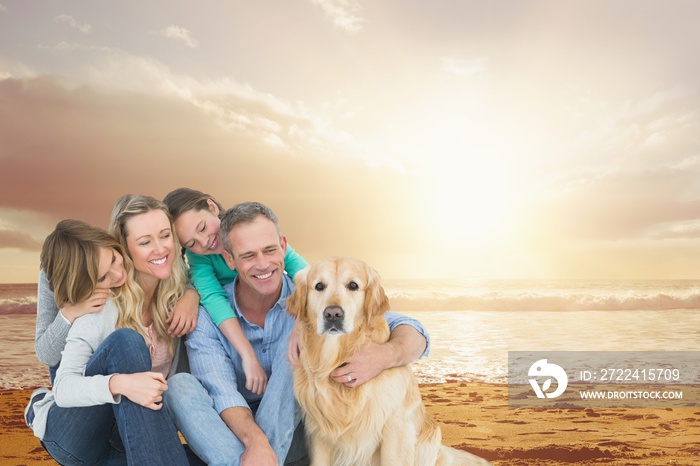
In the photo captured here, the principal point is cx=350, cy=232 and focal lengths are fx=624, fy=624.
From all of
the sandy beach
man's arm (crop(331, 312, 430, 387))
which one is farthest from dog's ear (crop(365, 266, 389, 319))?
the sandy beach

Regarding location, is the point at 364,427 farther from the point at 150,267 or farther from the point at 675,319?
the point at 675,319

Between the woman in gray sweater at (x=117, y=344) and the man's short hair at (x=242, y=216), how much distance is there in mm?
219

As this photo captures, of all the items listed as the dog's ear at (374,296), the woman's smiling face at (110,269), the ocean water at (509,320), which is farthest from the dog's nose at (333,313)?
the ocean water at (509,320)

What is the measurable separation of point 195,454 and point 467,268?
1473cm

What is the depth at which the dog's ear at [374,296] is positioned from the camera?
2365 mm

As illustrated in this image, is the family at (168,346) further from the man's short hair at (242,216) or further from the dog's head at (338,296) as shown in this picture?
the dog's head at (338,296)

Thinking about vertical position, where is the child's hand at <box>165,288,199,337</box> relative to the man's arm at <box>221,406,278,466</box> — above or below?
above

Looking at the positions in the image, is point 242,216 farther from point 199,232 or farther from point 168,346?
point 168,346

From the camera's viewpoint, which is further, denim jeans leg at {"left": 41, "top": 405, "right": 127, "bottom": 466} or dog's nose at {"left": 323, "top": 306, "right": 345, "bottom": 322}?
dog's nose at {"left": 323, "top": 306, "right": 345, "bottom": 322}

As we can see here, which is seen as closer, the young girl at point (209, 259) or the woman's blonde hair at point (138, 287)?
the woman's blonde hair at point (138, 287)

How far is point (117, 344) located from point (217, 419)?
1.56 feet

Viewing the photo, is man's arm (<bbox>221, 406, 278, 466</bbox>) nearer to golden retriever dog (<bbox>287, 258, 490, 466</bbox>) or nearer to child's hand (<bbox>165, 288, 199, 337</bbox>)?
golden retriever dog (<bbox>287, 258, 490, 466</bbox>)

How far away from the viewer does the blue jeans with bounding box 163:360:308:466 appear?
227cm

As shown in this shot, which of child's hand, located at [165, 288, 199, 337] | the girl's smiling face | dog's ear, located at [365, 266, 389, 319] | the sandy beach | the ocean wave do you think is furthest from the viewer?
the ocean wave
